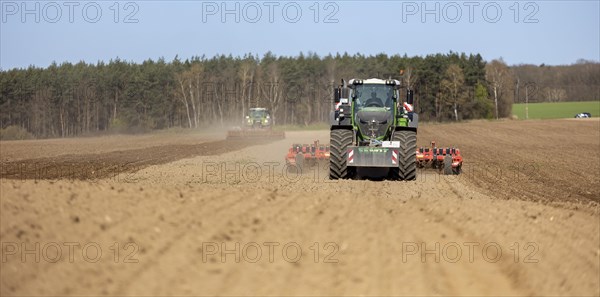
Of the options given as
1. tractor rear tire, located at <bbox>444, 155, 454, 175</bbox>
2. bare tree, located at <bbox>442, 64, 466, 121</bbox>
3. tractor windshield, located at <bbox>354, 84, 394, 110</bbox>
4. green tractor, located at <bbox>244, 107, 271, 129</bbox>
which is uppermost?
bare tree, located at <bbox>442, 64, 466, 121</bbox>

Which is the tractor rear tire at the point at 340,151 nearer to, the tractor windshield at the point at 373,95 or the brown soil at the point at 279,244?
the tractor windshield at the point at 373,95

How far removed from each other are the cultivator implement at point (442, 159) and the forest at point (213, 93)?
57105 millimetres

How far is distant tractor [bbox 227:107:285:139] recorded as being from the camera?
138ft

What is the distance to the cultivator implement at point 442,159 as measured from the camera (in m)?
19.7

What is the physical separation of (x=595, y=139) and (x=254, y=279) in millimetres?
42310

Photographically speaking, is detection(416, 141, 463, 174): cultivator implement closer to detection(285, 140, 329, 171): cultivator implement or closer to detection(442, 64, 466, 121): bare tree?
detection(285, 140, 329, 171): cultivator implement

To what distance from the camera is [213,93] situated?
287 ft

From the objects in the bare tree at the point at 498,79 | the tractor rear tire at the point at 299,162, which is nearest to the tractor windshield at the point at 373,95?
the tractor rear tire at the point at 299,162

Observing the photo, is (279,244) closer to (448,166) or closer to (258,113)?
(448,166)

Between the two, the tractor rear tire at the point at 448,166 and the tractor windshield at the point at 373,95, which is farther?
the tractor rear tire at the point at 448,166

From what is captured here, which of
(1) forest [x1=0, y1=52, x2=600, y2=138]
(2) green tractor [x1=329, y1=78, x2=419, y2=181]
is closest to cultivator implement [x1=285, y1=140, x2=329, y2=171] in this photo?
(2) green tractor [x1=329, y1=78, x2=419, y2=181]

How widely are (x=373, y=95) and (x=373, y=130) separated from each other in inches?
43.0

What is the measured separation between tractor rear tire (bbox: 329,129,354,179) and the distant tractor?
2543cm

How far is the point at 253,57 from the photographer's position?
354 feet
